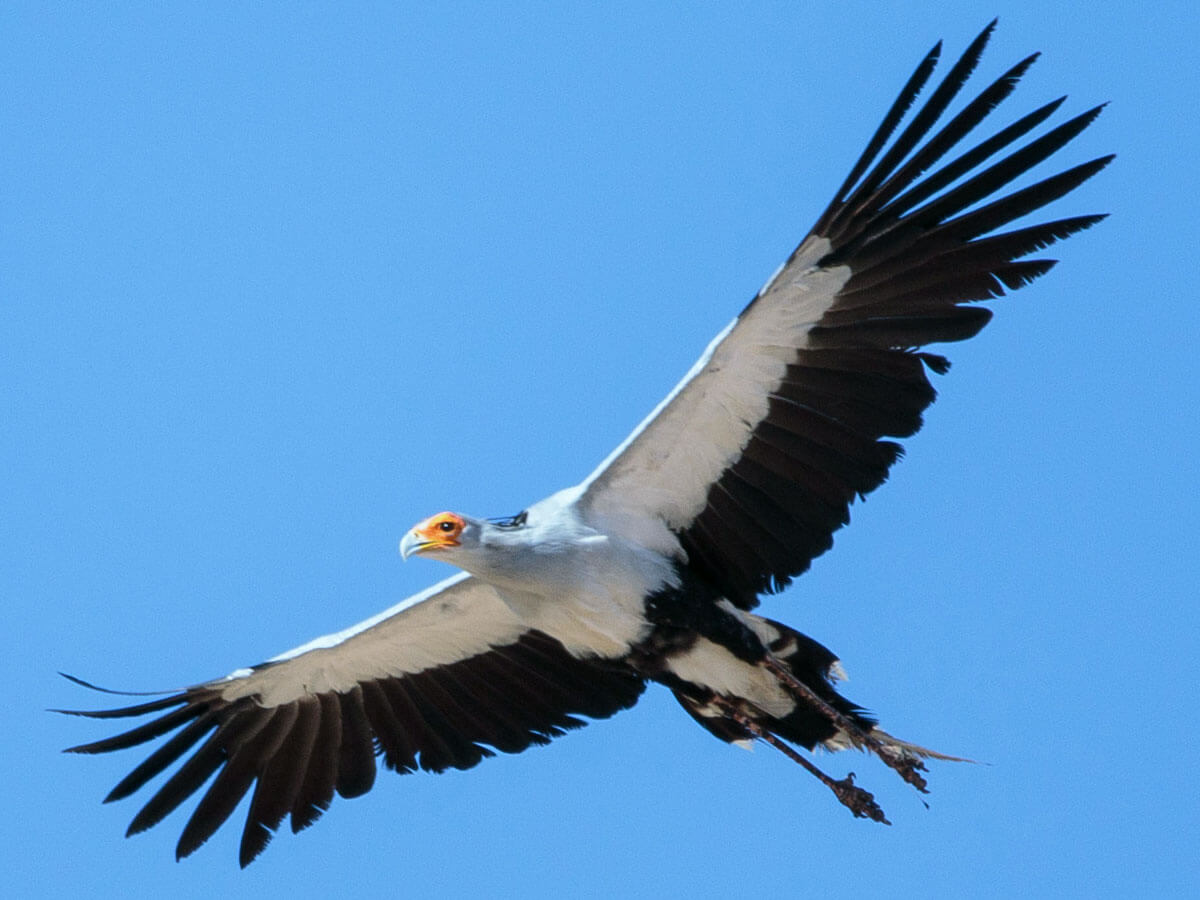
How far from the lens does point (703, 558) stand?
10.3 m

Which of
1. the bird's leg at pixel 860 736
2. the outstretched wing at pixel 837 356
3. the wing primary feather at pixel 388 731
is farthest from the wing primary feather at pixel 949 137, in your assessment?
the wing primary feather at pixel 388 731

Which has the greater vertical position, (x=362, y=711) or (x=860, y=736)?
(x=362, y=711)

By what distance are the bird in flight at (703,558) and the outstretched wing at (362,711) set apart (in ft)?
0.04

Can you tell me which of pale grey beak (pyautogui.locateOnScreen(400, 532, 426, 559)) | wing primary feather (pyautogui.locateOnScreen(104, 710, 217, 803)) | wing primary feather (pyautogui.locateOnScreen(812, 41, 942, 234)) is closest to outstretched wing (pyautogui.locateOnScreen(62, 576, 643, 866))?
wing primary feather (pyautogui.locateOnScreen(104, 710, 217, 803))

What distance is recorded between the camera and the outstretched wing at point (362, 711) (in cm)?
1098

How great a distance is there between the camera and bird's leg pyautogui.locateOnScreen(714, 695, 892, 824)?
10.2 m

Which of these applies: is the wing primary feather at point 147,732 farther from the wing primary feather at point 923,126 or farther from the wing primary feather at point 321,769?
the wing primary feather at point 923,126

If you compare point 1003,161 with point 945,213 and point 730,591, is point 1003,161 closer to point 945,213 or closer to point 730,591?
point 945,213

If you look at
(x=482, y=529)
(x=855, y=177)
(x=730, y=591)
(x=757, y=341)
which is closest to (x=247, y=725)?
(x=482, y=529)

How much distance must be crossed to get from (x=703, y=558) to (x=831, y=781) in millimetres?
1455

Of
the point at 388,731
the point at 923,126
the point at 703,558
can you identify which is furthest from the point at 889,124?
the point at 388,731

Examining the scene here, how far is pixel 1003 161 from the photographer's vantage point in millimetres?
9227

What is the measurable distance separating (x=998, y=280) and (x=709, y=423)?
Result: 1715 millimetres

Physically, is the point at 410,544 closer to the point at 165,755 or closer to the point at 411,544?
the point at 411,544
